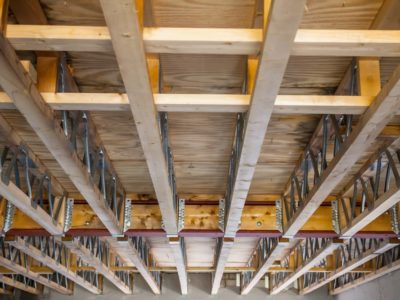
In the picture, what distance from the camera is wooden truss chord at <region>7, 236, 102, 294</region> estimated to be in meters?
7.30

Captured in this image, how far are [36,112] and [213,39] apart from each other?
1252 mm

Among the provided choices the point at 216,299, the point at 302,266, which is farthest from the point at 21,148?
the point at 216,299

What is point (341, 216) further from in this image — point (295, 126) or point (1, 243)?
point (1, 243)

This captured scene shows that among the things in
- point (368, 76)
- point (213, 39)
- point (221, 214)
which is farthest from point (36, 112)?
point (221, 214)

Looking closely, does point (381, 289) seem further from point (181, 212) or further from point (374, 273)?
point (181, 212)

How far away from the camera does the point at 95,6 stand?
2814 millimetres

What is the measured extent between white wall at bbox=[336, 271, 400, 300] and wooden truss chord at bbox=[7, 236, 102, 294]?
22.1 feet

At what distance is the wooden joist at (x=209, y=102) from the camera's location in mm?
3002

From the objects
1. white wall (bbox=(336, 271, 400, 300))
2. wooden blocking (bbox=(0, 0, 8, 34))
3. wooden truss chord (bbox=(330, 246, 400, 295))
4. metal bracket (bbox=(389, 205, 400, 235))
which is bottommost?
white wall (bbox=(336, 271, 400, 300))

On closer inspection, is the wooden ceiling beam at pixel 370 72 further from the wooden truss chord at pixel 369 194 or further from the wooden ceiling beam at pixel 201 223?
the wooden ceiling beam at pixel 201 223

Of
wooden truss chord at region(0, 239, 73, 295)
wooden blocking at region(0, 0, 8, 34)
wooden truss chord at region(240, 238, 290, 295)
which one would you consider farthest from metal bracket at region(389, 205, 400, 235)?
wooden truss chord at region(0, 239, 73, 295)

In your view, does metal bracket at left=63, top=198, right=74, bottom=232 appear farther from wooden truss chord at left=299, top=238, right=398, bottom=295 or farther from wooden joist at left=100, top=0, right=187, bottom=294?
wooden truss chord at left=299, top=238, right=398, bottom=295

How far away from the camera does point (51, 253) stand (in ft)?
33.5

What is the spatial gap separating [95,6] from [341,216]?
14.5 feet
